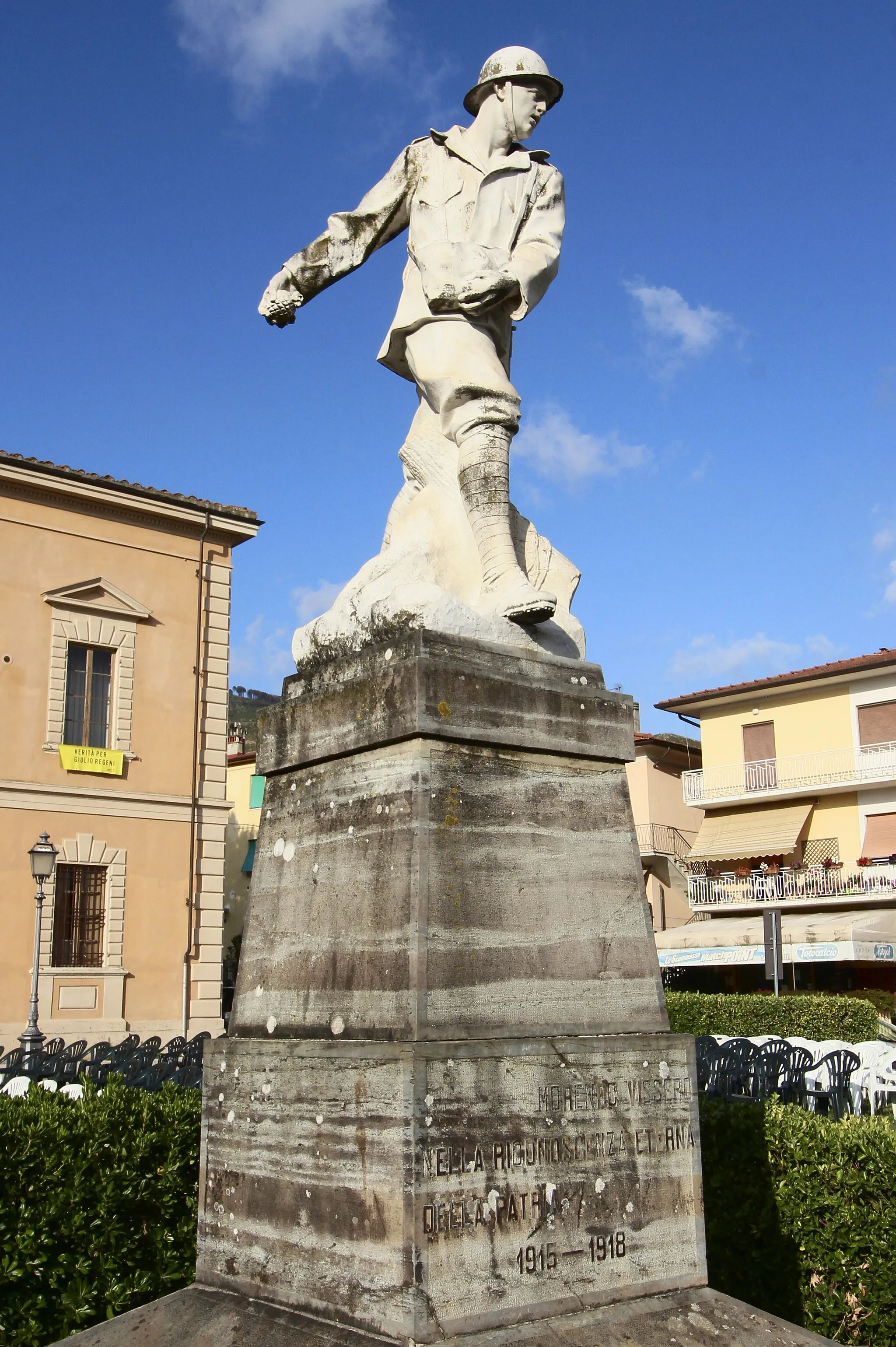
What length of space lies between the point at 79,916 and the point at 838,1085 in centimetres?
1341

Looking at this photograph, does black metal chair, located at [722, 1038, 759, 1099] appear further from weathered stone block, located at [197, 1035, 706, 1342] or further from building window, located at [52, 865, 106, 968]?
building window, located at [52, 865, 106, 968]

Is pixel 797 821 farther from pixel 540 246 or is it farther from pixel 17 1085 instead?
pixel 540 246

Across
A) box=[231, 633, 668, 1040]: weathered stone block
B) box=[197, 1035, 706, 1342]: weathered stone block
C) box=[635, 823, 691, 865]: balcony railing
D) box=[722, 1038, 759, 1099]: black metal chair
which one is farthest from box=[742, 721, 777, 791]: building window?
box=[197, 1035, 706, 1342]: weathered stone block

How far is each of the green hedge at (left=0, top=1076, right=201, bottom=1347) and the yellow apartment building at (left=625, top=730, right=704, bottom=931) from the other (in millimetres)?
30546

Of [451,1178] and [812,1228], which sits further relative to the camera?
[812,1228]

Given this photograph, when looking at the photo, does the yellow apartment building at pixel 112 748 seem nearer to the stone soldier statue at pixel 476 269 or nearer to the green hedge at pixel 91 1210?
the green hedge at pixel 91 1210

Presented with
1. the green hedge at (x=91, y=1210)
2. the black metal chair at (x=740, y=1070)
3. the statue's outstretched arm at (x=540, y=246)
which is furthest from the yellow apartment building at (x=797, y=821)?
the statue's outstretched arm at (x=540, y=246)

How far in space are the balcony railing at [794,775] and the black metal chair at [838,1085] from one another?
71.5 feet

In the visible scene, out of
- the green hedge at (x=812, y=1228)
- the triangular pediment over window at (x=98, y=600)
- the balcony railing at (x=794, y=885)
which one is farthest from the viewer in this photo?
the balcony railing at (x=794, y=885)

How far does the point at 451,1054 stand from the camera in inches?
114

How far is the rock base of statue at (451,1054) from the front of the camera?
2.87m

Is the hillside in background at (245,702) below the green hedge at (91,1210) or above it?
above

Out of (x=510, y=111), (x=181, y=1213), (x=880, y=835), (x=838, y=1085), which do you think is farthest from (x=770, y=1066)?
(x=880, y=835)

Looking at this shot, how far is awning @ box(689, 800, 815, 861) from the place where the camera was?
105 ft
